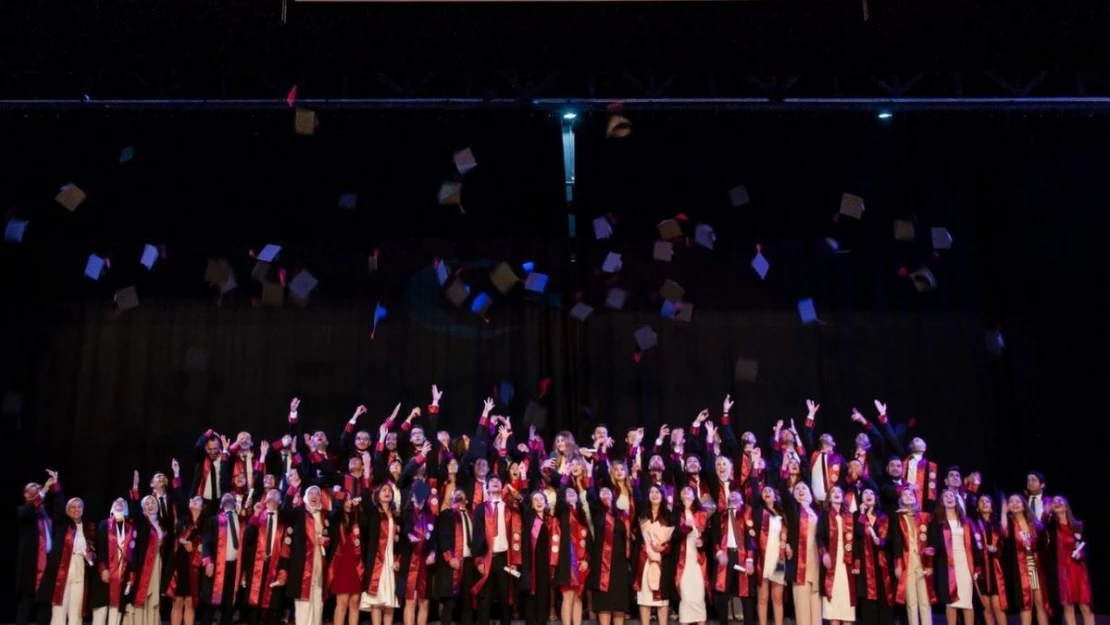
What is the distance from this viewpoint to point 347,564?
289 inches

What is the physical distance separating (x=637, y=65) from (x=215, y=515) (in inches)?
199

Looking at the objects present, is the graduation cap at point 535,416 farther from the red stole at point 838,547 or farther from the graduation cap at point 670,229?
the red stole at point 838,547

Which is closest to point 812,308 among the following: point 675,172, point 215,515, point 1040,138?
point 675,172

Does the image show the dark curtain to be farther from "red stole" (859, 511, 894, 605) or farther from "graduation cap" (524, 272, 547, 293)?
"red stole" (859, 511, 894, 605)

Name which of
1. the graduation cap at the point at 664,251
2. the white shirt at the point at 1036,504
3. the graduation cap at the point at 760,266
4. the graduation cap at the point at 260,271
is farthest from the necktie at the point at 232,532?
the white shirt at the point at 1036,504

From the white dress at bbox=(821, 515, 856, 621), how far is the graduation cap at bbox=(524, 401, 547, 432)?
129 inches

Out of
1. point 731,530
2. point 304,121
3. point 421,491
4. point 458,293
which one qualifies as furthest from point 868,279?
point 304,121

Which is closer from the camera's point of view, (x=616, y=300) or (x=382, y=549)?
(x=382, y=549)

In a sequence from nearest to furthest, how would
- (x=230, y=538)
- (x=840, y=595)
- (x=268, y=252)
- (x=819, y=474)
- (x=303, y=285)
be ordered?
(x=840, y=595)
(x=230, y=538)
(x=819, y=474)
(x=268, y=252)
(x=303, y=285)

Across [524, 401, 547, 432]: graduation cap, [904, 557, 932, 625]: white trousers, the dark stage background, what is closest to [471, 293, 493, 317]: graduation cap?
the dark stage background

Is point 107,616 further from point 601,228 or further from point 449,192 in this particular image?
point 601,228

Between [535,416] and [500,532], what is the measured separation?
2.24 m

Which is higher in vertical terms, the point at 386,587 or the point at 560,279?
the point at 560,279

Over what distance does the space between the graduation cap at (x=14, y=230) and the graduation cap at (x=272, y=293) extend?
2.44 metres
